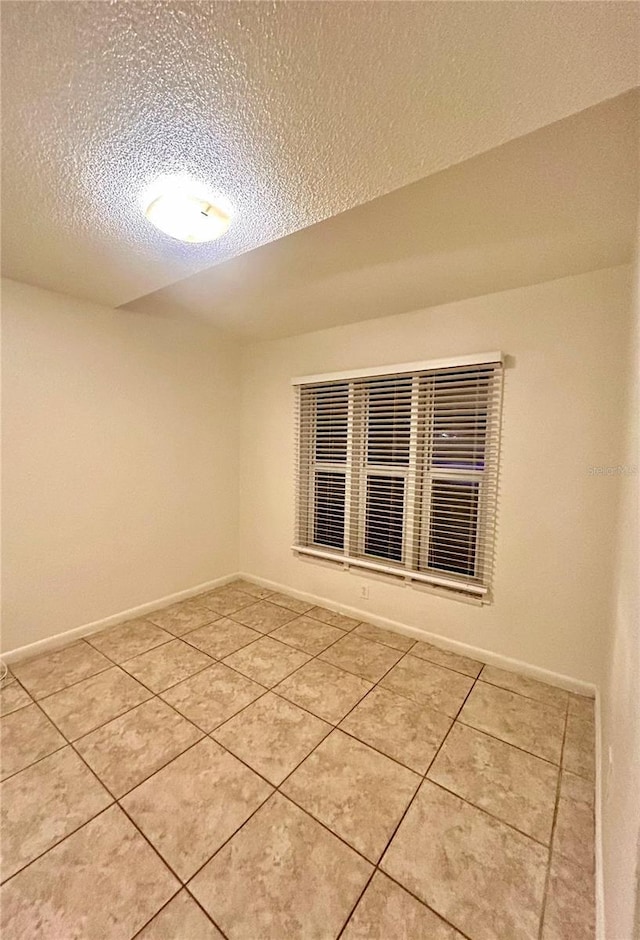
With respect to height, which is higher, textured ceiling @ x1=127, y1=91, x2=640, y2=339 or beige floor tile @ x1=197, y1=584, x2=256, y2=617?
textured ceiling @ x1=127, y1=91, x2=640, y2=339

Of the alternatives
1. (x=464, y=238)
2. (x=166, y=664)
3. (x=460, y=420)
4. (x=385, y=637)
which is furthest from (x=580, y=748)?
(x=464, y=238)

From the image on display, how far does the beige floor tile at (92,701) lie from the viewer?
1.76 m

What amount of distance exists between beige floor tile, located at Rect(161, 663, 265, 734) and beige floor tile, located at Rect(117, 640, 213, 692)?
0.07 meters

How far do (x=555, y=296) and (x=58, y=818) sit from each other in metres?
3.37

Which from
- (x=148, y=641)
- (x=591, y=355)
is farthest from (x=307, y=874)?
(x=591, y=355)

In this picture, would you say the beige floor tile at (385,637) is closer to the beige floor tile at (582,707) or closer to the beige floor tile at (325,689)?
the beige floor tile at (325,689)

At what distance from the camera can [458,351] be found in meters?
2.39

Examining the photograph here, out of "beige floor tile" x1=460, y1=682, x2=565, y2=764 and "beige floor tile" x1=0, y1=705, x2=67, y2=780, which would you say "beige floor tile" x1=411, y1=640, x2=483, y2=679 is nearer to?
"beige floor tile" x1=460, y1=682, x2=565, y2=764

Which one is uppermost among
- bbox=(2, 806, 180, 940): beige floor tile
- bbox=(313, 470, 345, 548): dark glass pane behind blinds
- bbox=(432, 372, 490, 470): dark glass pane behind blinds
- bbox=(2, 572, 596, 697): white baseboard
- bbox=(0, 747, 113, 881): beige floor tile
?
bbox=(432, 372, 490, 470): dark glass pane behind blinds

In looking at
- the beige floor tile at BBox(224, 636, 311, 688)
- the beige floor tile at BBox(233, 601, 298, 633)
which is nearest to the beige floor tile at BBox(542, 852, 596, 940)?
the beige floor tile at BBox(224, 636, 311, 688)

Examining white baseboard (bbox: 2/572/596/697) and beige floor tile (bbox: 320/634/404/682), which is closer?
white baseboard (bbox: 2/572/596/697)

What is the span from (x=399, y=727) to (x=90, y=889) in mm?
1308

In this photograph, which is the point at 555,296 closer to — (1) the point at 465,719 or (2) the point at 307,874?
(1) the point at 465,719

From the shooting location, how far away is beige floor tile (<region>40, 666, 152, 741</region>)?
1758mm
